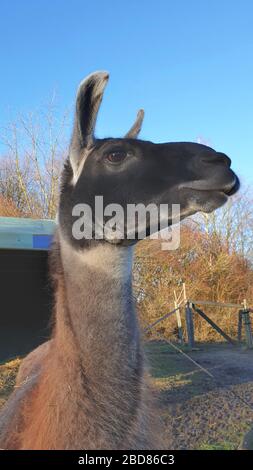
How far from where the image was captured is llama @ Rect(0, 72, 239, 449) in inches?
90.0

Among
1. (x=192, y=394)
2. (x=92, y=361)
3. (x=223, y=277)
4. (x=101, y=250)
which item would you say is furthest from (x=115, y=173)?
(x=223, y=277)

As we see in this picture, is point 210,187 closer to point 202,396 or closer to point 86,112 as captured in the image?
point 86,112

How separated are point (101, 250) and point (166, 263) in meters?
16.2

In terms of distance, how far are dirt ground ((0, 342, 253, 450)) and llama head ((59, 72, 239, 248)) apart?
130 cm

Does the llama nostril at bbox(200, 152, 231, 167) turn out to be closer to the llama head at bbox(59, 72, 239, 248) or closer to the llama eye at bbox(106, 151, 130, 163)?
the llama head at bbox(59, 72, 239, 248)

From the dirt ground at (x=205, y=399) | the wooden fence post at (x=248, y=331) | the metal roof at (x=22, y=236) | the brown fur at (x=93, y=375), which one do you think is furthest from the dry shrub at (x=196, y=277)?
the brown fur at (x=93, y=375)

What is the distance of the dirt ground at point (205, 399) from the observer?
5.77 meters

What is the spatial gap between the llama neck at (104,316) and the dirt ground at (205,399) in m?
0.75

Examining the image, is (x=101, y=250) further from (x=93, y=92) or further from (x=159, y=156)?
(x=93, y=92)

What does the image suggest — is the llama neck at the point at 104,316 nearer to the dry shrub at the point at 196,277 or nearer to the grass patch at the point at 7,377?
the grass patch at the point at 7,377

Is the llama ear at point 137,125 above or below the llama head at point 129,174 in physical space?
above

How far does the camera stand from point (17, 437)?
269 centimetres

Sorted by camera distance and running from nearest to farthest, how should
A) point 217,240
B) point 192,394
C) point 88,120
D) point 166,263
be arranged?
point 88,120 < point 192,394 < point 166,263 < point 217,240

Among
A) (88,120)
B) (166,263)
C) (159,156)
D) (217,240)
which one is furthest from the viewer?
(217,240)
